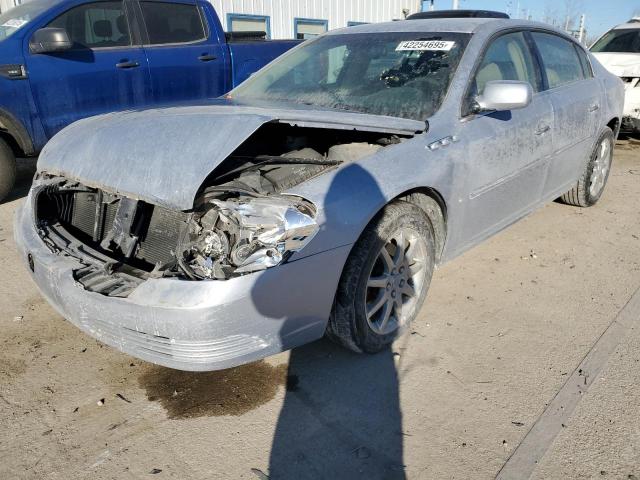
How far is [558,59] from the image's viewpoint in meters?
4.38

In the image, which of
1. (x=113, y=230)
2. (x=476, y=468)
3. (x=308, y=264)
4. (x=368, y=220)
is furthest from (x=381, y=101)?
(x=476, y=468)

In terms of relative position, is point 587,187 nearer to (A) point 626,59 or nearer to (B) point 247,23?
(A) point 626,59

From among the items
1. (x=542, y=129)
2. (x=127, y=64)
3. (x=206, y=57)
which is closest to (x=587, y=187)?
(x=542, y=129)

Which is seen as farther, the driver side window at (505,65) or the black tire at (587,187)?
the black tire at (587,187)

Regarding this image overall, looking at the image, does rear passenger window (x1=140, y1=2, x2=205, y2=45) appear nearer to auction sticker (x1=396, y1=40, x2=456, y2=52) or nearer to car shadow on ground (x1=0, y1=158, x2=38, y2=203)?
car shadow on ground (x1=0, y1=158, x2=38, y2=203)

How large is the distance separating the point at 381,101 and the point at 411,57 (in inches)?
16.0

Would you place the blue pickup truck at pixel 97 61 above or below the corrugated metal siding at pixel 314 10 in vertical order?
below

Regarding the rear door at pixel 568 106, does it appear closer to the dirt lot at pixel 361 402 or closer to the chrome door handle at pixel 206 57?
the dirt lot at pixel 361 402

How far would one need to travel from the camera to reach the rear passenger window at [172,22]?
6086 millimetres

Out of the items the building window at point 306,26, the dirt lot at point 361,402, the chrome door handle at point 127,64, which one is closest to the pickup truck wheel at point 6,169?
the chrome door handle at point 127,64

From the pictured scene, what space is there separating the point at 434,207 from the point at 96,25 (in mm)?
4479

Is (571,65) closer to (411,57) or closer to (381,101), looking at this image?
(411,57)

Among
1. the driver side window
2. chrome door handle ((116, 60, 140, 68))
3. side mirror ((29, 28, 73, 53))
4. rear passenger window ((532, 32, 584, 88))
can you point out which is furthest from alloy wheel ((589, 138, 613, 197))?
side mirror ((29, 28, 73, 53))

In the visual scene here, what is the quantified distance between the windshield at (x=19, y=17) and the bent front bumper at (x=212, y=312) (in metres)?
3.88
